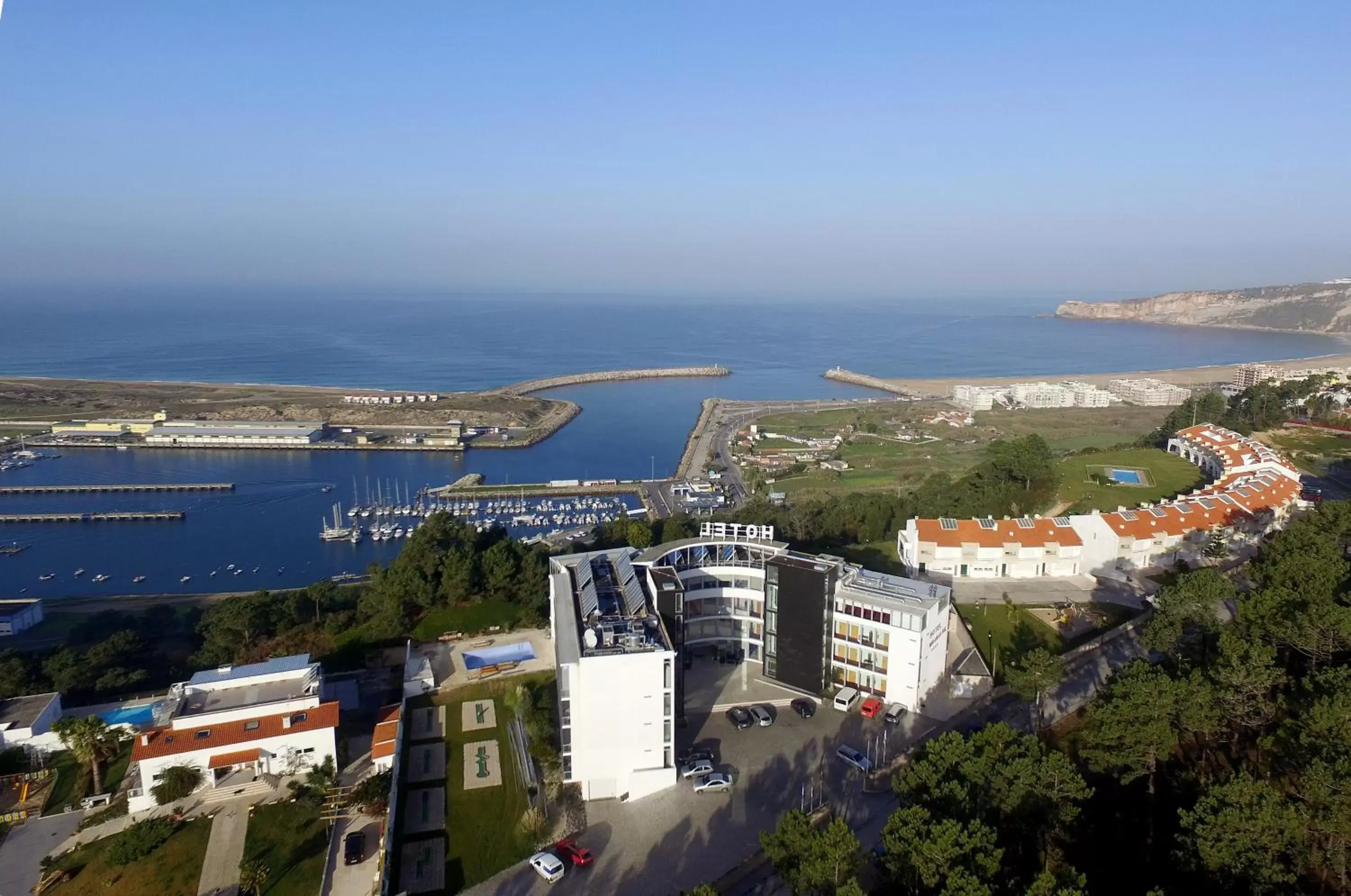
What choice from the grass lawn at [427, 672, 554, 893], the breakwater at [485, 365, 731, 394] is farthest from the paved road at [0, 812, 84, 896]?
the breakwater at [485, 365, 731, 394]

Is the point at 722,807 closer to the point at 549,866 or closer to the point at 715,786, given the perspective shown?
the point at 715,786

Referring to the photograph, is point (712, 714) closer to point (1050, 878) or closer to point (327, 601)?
point (1050, 878)

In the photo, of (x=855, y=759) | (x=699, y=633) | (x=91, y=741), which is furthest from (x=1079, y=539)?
(x=91, y=741)

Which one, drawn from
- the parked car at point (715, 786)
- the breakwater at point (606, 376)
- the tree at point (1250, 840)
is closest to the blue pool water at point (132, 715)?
the parked car at point (715, 786)

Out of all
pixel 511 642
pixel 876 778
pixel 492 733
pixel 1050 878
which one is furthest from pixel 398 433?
pixel 1050 878

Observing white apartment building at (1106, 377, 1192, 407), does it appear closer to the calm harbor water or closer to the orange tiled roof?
the calm harbor water

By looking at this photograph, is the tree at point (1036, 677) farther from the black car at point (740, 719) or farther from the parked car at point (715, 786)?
the parked car at point (715, 786)
